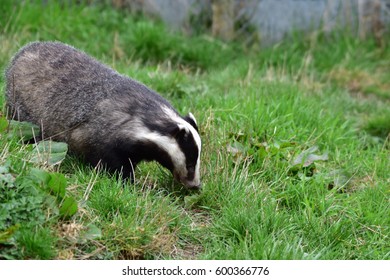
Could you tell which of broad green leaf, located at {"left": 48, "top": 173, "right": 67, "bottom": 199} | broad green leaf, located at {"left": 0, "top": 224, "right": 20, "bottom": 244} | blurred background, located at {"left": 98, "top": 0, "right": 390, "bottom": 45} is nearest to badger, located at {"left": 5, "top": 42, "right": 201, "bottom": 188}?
broad green leaf, located at {"left": 48, "top": 173, "right": 67, "bottom": 199}

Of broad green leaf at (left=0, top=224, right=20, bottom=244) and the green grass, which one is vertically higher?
broad green leaf at (left=0, top=224, right=20, bottom=244)

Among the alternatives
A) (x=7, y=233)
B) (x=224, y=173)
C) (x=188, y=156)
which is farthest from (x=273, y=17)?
(x=7, y=233)

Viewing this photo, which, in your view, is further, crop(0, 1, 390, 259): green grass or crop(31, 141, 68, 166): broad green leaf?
crop(31, 141, 68, 166): broad green leaf

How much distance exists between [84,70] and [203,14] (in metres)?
4.86

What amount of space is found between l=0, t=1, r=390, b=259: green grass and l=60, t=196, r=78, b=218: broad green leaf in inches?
0.9

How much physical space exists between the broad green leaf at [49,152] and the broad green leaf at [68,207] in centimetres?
55

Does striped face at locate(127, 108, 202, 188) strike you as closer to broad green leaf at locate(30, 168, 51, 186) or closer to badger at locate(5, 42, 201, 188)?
badger at locate(5, 42, 201, 188)

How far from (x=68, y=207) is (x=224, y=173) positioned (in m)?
1.46

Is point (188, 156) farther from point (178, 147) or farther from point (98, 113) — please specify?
point (98, 113)

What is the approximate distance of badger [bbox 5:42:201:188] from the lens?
5316 millimetres

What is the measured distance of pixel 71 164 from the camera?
5.54 metres

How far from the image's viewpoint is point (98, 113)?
557 centimetres

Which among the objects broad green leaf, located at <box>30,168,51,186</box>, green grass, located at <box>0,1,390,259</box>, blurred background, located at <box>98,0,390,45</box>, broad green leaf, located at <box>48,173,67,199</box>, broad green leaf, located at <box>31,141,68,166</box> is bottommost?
blurred background, located at <box>98,0,390,45</box>

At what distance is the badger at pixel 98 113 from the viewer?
532 cm
